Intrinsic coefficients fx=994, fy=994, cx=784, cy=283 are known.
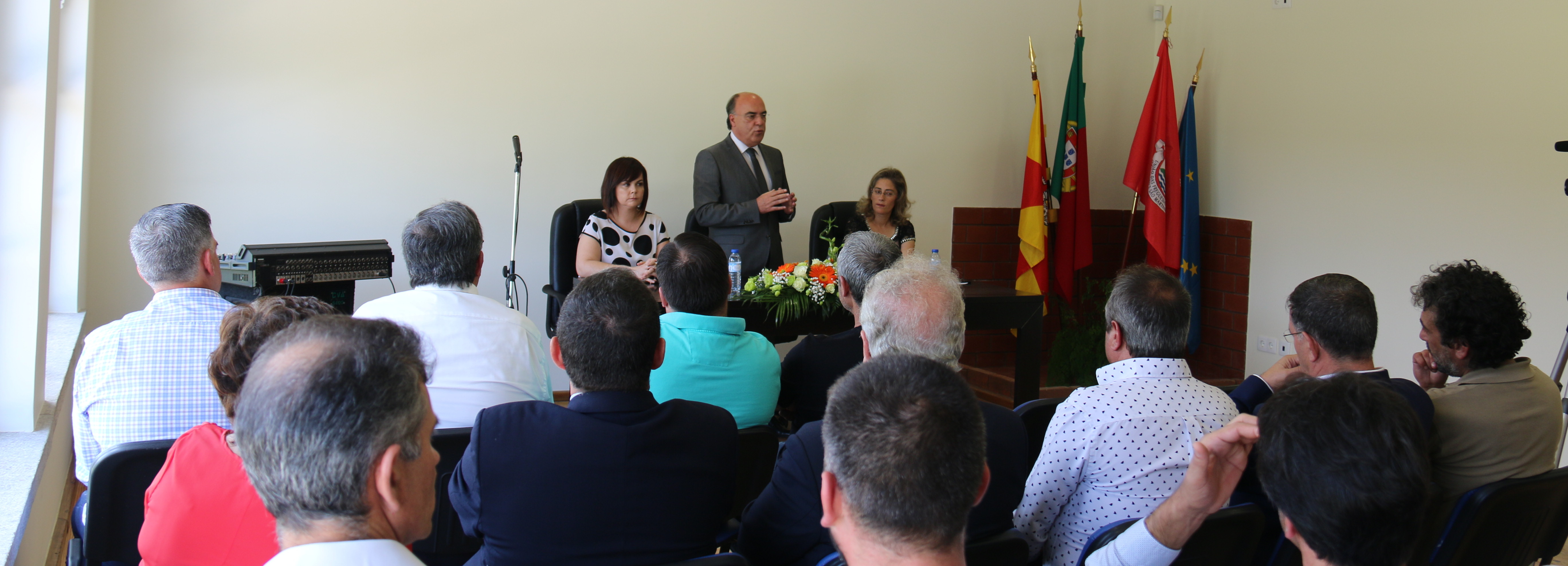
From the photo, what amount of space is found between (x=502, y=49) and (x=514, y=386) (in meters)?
2.80

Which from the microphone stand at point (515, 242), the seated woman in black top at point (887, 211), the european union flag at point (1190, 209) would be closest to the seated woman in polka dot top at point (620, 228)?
the microphone stand at point (515, 242)

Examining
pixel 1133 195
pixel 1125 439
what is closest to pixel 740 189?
pixel 1133 195

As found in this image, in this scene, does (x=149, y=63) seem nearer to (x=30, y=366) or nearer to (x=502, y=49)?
(x=502, y=49)

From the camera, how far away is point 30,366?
7.72ft

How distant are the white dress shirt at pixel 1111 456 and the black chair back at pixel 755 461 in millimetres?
531

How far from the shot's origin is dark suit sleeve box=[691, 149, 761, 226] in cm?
452

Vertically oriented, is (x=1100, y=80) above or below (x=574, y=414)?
above

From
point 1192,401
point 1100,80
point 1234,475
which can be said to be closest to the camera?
point 1234,475

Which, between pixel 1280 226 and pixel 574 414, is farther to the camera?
pixel 1280 226

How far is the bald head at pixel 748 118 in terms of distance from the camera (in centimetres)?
464

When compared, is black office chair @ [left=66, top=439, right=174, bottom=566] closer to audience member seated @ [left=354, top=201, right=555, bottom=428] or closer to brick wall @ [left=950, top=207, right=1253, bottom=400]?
audience member seated @ [left=354, top=201, right=555, bottom=428]

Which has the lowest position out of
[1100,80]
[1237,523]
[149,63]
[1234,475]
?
[1237,523]

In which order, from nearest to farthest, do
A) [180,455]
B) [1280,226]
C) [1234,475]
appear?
[180,455] → [1234,475] → [1280,226]

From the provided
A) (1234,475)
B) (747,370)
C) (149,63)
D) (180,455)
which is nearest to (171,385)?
(180,455)
